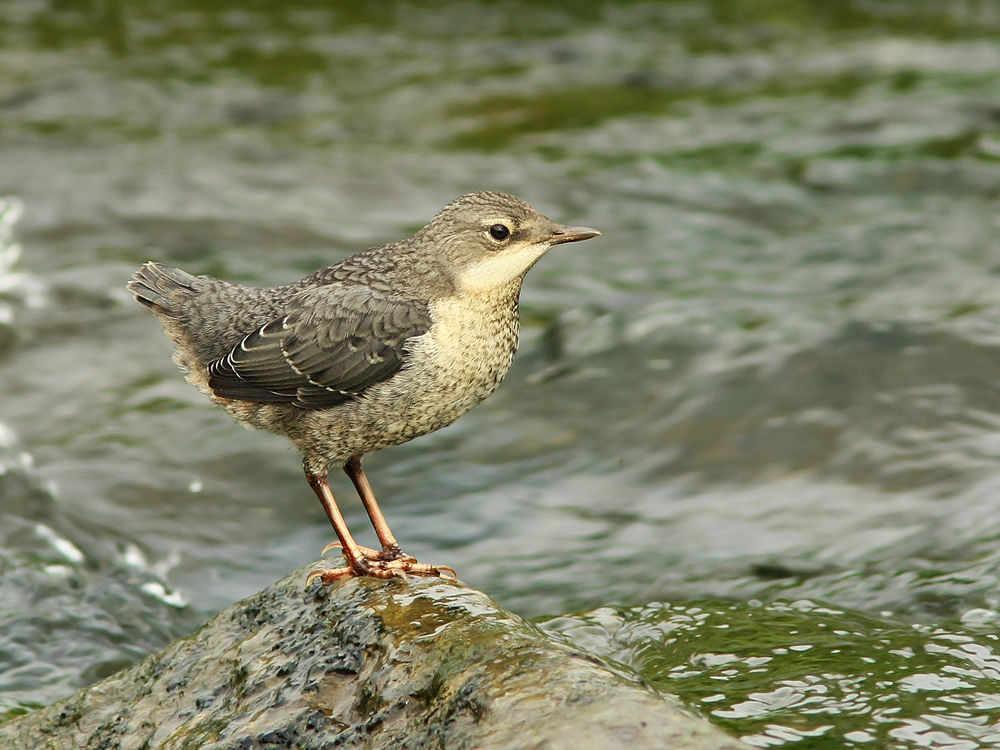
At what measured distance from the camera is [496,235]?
168 inches

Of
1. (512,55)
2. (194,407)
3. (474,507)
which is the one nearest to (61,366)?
(194,407)

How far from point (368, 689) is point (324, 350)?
1.42m

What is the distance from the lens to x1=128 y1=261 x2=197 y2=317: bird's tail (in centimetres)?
473

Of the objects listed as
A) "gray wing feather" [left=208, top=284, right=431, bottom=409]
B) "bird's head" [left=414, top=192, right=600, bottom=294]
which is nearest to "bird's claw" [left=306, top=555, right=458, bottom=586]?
"gray wing feather" [left=208, top=284, right=431, bottom=409]

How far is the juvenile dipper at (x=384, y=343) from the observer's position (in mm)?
4000

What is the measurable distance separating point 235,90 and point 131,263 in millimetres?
4280

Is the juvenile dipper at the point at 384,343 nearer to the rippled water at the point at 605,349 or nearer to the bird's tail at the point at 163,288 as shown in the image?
the bird's tail at the point at 163,288

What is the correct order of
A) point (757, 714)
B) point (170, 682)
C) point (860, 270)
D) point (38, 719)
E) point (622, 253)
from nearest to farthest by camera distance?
point (757, 714) < point (170, 682) < point (38, 719) < point (860, 270) < point (622, 253)

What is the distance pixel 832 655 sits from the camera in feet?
12.8

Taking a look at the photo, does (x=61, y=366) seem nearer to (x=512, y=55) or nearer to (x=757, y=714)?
(x=757, y=714)

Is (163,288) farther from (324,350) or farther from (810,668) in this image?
(810,668)

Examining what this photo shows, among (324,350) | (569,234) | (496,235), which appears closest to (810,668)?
(569,234)

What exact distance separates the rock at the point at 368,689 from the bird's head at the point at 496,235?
3.90 feet

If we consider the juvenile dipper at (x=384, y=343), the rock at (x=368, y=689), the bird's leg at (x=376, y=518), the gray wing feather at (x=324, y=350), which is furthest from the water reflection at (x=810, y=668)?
the gray wing feather at (x=324, y=350)
